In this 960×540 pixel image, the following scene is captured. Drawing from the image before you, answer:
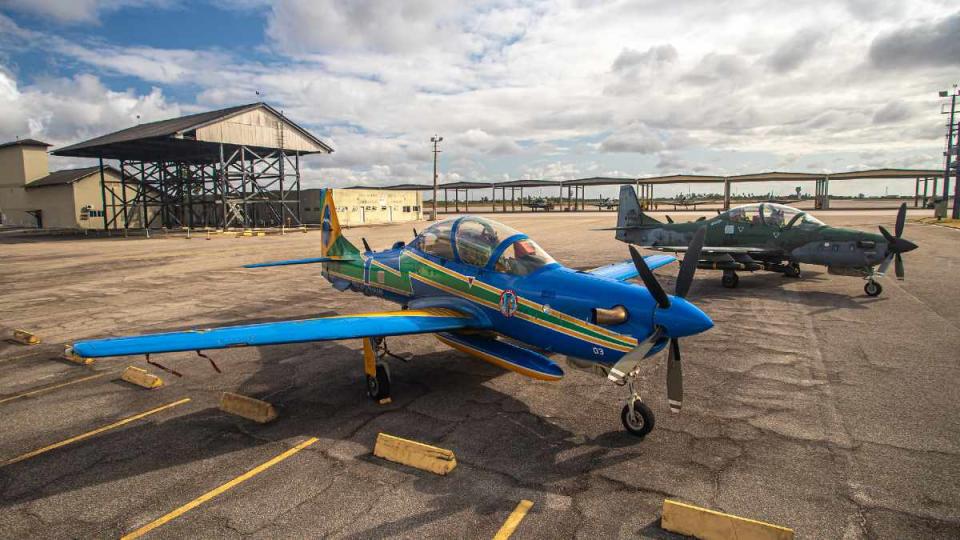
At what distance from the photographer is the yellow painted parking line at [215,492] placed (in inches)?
168

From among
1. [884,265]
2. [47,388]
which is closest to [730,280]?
[884,265]

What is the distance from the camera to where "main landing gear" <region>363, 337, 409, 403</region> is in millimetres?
7090

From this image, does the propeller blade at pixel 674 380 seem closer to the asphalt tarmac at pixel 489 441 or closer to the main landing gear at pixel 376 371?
the asphalt tarmac at pixel 489 441

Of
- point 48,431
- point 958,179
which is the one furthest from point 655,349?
point 958,179

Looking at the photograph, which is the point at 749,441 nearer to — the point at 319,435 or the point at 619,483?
the point at 619,483

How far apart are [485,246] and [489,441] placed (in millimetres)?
3086

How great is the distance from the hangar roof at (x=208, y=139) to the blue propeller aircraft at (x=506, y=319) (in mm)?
37541

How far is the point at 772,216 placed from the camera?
1588 cm

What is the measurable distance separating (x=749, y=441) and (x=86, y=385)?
10.2 m

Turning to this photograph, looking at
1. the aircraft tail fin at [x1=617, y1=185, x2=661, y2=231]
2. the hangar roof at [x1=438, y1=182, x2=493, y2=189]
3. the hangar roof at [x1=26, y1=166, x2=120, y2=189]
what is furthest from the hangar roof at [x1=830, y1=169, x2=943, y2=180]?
the hangar roof at [x1=26, y1=166, x2=120, y2=189]

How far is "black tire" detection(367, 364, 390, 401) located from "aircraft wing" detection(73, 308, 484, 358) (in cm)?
87

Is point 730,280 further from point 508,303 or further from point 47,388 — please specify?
point 47,388

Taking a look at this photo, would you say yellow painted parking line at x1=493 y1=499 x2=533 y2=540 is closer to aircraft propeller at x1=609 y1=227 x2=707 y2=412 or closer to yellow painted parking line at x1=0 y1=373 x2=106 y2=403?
aircraft propeller at x1=609 y1=227 x2=707 y2=412

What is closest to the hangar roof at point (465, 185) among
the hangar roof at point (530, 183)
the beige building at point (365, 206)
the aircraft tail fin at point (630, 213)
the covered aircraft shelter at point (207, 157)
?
the hangar roof at point (530, 183)
